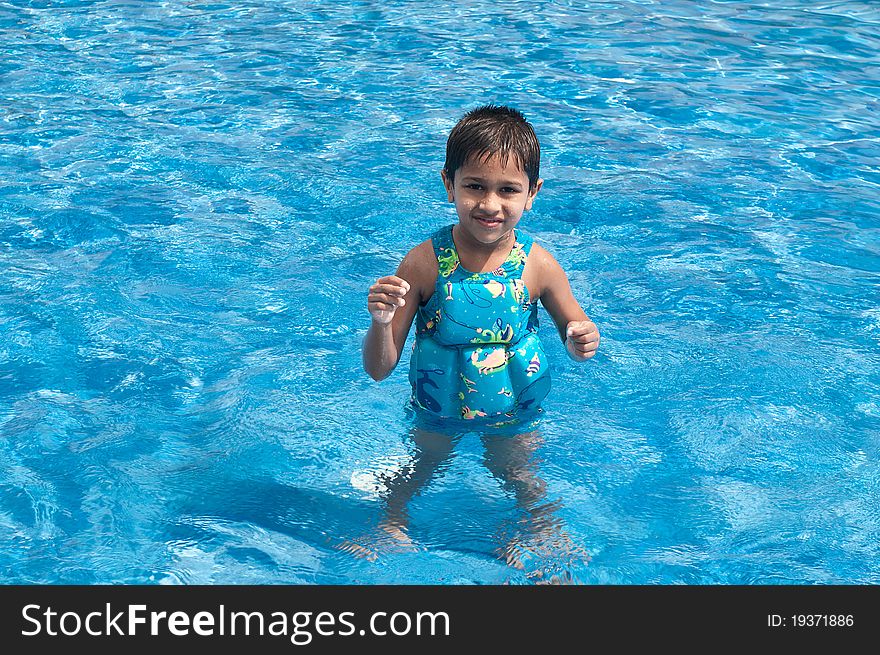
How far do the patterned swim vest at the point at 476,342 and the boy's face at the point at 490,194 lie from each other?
18 centimetres

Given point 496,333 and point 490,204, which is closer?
point 490,204

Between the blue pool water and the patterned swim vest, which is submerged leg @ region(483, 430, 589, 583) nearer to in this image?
the blue pool water

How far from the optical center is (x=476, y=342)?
3811 mm

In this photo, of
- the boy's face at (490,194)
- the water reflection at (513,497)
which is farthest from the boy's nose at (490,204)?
the water reflection at (513,497)

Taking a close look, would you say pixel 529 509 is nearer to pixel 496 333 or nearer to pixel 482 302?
pixel 496 333

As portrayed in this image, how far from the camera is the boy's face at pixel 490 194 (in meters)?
3.56

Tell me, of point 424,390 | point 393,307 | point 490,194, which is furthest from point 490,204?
point 424,390

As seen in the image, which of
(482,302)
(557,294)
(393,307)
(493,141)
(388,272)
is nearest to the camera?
(393,307)

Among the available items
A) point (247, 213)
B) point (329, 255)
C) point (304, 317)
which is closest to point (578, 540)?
point (304, 317)

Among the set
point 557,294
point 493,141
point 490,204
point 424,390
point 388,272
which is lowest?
point 388,272

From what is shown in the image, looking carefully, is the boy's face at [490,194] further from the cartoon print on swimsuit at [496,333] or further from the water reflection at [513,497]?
the water reflection at [513,497]

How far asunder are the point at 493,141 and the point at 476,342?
0.72 meters

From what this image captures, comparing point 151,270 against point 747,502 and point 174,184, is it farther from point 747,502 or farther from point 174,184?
point 747,502

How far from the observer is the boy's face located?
11.7ft
